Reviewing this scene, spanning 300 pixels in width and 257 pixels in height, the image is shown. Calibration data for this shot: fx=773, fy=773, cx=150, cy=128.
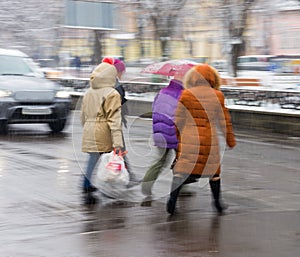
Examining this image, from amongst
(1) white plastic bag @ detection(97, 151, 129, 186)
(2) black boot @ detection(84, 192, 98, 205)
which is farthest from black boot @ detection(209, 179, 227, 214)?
(2) black boot @ detection(84, 192, 98, 205)

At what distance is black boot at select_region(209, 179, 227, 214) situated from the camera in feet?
25.9

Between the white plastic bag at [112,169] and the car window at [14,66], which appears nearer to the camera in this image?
the white plastic bag at [112,169]

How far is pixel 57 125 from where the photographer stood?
15727mm

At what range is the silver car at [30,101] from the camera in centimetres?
1500

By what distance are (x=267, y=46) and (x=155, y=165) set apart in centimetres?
2398

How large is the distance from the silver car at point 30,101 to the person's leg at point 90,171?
6.38 m

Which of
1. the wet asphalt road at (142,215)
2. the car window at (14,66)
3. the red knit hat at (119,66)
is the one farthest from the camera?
the car window at (14,66)

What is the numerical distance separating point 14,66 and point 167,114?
8839mm

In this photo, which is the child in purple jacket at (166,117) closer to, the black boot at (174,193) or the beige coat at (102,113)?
the beige coat at (102,113)

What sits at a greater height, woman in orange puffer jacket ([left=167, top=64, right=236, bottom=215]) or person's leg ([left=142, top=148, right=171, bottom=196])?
woman in orange puffer jacket ([left=167, top=64, right=236, bottom=215])

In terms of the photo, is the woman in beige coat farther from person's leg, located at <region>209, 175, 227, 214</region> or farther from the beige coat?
person's leg, located at <region>209, 175, 227, 214</region>

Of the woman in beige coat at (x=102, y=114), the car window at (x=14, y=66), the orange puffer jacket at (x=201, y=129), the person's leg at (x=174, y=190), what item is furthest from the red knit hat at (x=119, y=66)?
the car window at (x=14, y=66)

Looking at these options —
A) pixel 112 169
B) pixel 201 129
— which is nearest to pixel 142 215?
pixel 112 169

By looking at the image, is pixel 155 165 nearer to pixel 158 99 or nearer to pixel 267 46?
pixel 158 99
